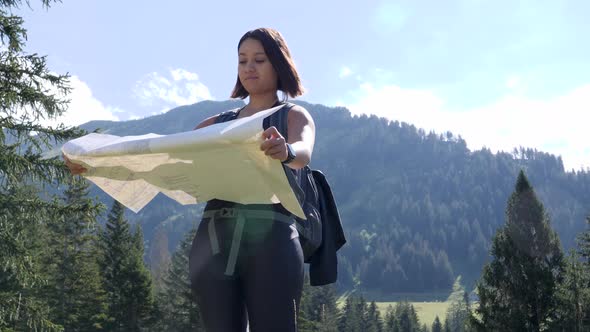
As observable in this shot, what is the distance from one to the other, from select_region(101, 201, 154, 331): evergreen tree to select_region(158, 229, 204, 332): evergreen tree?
211cm

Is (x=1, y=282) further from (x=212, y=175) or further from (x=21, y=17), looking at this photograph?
(x=212, y=175)

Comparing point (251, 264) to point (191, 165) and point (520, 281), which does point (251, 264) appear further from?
point (520, 281)

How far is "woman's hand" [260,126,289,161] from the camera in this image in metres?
2.18

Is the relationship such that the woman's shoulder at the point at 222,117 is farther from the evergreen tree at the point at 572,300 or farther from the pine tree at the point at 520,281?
the pine tree at the point at 520,281

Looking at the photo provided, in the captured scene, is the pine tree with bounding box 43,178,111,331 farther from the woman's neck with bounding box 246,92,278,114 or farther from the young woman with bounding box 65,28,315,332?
the young woman with bounding box 65,28,315,332

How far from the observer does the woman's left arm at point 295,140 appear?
2.19 meters

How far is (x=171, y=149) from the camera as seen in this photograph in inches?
92.5

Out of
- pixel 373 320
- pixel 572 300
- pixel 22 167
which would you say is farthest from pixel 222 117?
pixel 373 320

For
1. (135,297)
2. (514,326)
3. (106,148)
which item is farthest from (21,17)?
(135,297)

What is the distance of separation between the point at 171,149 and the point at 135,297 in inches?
1722

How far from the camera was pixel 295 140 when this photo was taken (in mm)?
2615

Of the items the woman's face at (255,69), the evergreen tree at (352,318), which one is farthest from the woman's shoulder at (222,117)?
the evergreen tree at (352,318)

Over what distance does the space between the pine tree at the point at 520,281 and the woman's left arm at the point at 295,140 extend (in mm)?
32259

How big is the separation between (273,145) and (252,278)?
2.25 feet
